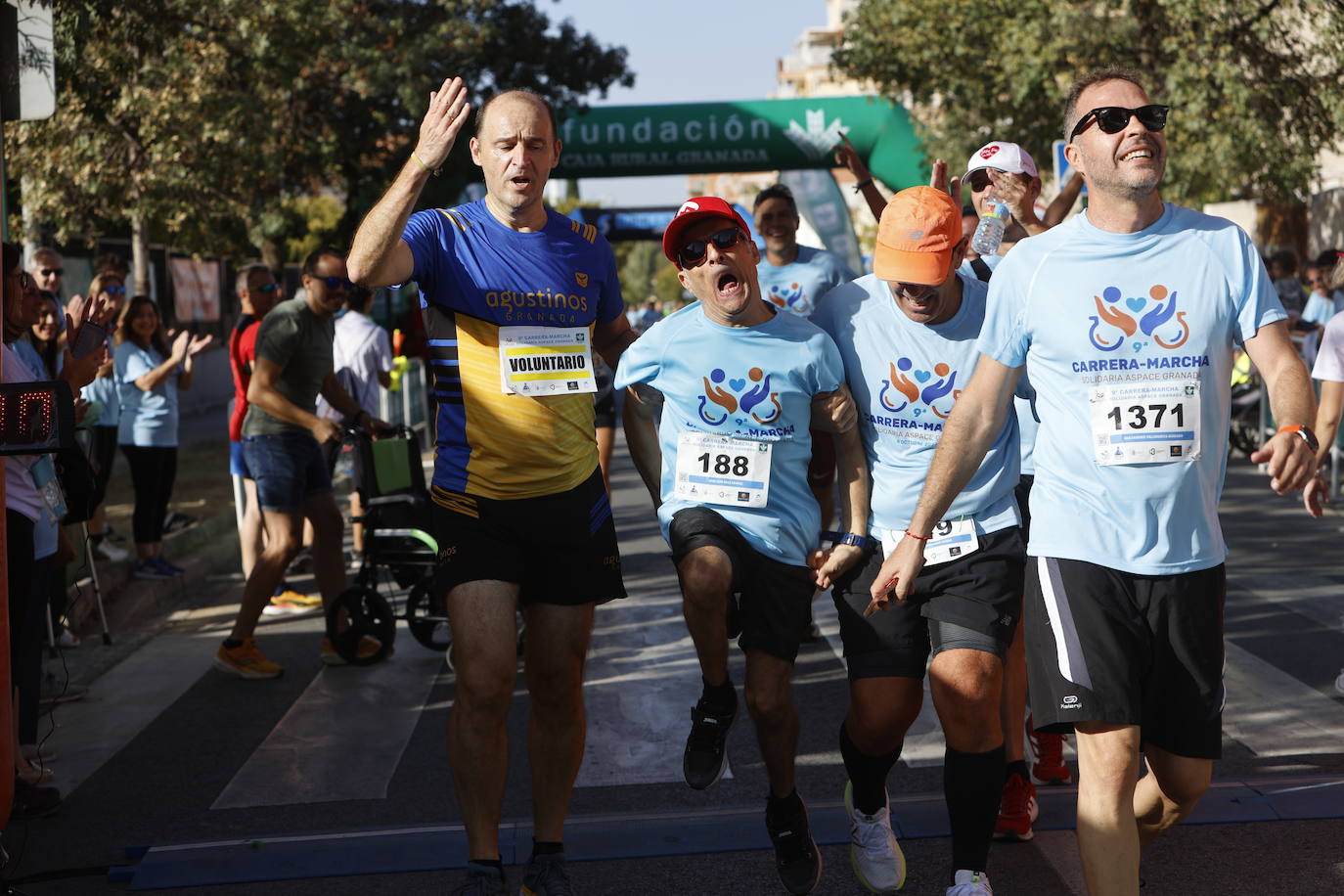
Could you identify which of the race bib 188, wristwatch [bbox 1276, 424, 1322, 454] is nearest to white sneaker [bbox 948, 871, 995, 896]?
the race bib 188

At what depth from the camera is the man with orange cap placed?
13.5 ft

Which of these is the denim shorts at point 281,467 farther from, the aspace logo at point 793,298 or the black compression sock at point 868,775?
the black compression sock at point 868,775

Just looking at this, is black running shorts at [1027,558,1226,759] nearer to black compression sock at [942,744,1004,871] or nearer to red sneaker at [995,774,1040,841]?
black compression sock at [942,744,1004,871]

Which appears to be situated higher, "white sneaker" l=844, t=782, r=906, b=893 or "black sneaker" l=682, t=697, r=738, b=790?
"black sneaker" l=682, t=697, r=738, b=790

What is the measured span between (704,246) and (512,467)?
0.91 meters

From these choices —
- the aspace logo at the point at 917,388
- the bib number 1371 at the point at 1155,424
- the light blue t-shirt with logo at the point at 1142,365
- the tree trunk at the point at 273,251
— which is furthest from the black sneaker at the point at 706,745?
the tree trunk at the point at 273,251

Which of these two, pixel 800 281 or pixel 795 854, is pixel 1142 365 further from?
pixel 800 281

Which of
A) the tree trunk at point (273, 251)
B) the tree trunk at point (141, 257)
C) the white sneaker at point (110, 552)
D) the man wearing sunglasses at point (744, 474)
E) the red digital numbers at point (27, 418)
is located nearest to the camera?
the red digital numbers at point (27, 418)

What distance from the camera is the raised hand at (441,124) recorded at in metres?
3.83

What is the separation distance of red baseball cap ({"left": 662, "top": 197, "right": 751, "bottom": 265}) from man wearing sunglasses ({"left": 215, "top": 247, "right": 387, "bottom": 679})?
3.15 meters

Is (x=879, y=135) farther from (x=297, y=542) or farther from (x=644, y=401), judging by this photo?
(x=644, y=401)

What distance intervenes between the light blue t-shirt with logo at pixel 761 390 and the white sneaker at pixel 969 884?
1015 millimetres

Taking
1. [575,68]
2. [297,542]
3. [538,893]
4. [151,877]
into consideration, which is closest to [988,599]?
[538,893]

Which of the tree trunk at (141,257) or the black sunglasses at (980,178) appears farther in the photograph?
the tree trunk at (141,257)
